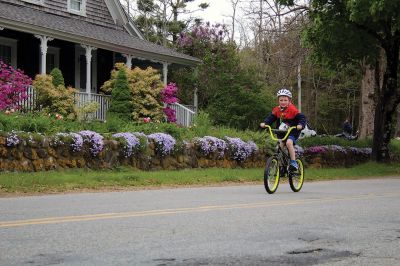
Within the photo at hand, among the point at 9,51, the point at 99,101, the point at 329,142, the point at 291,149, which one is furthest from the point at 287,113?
the point at 9,51

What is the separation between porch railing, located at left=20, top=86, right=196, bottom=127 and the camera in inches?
802

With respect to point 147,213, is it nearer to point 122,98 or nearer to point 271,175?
point 271,175

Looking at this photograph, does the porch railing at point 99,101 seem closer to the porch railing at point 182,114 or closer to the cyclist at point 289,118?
the porch railing at point 182,114

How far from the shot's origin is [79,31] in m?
24.1

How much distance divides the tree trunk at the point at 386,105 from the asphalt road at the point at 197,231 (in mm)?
13937

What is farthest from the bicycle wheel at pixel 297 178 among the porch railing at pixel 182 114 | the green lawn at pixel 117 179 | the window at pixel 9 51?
the window at pixel 9 51

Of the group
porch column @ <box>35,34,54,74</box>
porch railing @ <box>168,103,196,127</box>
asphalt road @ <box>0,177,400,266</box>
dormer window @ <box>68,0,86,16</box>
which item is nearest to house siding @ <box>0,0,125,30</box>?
dormer window @ <box>68,0,86,16</box>

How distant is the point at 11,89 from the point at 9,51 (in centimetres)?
570

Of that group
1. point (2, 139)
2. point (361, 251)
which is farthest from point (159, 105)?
point (361, 251)

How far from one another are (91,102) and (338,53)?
9.88 m

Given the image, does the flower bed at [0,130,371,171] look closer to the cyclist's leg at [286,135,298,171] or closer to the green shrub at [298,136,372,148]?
the green shrub at [298,136,372,148]

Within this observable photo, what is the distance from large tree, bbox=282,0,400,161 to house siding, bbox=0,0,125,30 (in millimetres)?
10300

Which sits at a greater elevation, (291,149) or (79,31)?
(79,31)

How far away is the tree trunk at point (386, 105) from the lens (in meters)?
23.2
